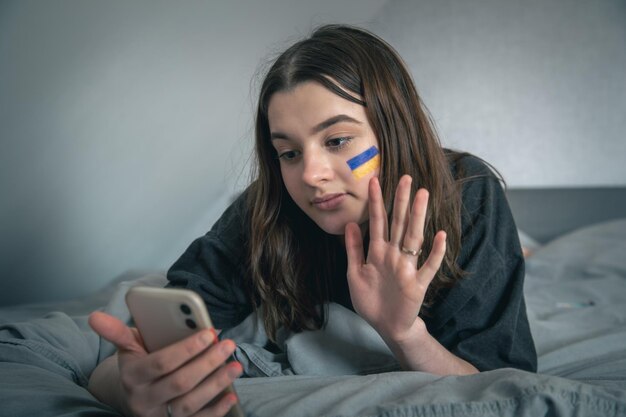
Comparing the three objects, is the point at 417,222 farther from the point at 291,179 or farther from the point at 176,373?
the point at 176,373

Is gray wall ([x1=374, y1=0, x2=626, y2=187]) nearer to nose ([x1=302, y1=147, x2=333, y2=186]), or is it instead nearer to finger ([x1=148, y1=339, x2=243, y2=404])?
→ nose ([x1=302, y1=147, x2=333, y2=186])

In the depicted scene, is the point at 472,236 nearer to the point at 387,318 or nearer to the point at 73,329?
the point at 387,318

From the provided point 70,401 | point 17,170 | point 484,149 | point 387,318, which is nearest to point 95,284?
point 17,170

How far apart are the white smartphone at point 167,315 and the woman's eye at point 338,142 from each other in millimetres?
414

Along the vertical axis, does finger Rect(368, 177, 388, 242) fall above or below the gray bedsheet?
above

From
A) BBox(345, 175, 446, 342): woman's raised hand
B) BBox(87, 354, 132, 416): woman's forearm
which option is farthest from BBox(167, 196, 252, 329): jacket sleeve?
BBox(345, 175, 446, 342): woman's raised hand

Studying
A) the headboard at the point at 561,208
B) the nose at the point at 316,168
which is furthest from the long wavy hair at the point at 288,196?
the headboard at the point at 561,208

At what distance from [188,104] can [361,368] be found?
1.05 metres

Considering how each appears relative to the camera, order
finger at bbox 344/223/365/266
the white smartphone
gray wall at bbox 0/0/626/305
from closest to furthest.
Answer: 1. the white smartphone
2. finger at bbox 344/223/365/266
3. gray wall at bbox 0/0/626/305

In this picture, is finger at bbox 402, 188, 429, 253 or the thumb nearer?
the thumb

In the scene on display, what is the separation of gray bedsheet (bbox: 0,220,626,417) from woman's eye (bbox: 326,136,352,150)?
313 mm

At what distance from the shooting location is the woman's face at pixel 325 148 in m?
0.95

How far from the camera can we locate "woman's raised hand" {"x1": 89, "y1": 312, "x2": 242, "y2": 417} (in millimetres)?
652

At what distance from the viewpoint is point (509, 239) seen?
1.10 meters
